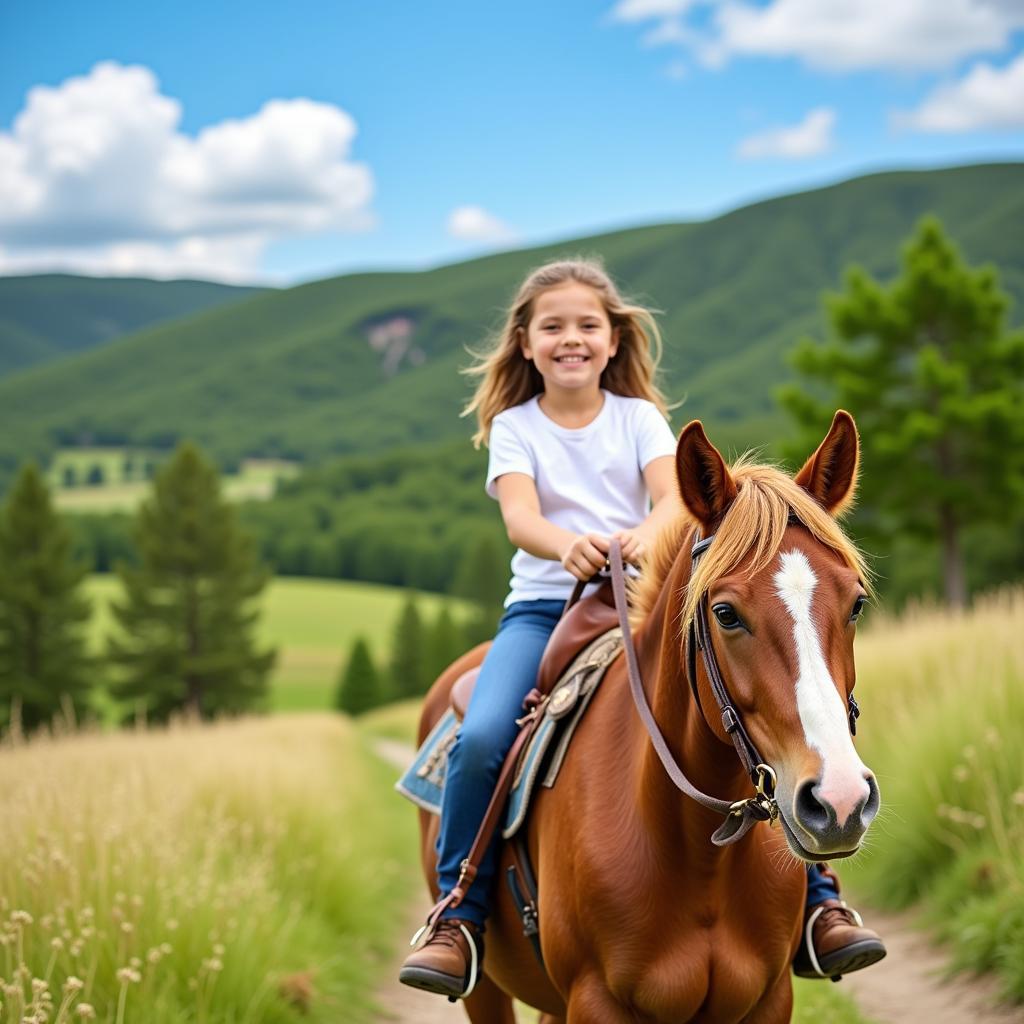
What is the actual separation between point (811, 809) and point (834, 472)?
985mm

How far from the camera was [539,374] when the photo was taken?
484cm

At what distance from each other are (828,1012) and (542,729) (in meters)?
3.28

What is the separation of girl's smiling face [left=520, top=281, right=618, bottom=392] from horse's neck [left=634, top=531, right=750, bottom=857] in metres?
1.44

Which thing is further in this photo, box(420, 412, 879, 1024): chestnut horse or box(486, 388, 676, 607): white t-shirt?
box(486, 388, 676, 607): white t-shirt

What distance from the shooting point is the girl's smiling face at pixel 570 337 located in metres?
4.45

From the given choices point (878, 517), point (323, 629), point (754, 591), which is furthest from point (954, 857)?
point (323, 629)

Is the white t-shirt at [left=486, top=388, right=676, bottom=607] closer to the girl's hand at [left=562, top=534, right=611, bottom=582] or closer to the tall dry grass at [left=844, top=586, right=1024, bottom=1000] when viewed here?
the girl's hand at [left=562, top=534, right=611, bottom=582]

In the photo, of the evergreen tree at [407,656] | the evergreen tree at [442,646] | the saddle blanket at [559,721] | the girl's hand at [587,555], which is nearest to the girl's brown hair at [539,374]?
the girl's hand at [587,555]

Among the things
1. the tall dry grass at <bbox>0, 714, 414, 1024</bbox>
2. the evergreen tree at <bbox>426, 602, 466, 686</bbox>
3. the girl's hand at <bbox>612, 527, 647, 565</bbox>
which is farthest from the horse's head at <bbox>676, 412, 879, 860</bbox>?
the evergreen tree at <bbox>426, 602, 466, 686</bbox>

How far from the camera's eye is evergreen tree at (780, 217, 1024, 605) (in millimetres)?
25828

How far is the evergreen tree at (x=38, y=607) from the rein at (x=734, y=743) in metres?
41.6

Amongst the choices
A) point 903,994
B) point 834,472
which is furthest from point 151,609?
point 834,472

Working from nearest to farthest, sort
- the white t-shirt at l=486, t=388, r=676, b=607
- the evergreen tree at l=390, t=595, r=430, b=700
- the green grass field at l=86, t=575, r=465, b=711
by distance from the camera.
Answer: the white t-shirt at l=486, t=388, r=676, b=607, the evergreen tree at l=390, t=595, r=430, b=700, the green grass field at l=86, t=575, r=465, b=711

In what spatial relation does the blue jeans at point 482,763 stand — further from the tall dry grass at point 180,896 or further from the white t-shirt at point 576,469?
the tall dry grass at point 180,896
